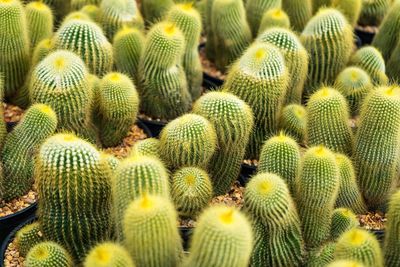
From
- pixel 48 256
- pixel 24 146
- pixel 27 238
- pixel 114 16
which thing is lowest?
pixel 27 238

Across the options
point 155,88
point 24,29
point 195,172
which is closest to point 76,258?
point 195,172

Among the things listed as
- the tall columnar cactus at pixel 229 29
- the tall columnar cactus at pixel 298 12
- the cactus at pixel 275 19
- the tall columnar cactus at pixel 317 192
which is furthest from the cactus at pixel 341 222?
the tall columnar cactus at pixel 298 12

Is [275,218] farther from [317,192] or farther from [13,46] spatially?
[13,46]

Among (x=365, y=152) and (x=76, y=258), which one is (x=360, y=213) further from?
(x=76, y=258)

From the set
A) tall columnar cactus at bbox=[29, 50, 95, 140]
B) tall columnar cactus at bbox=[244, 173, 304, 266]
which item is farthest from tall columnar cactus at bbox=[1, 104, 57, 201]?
tall columnar cactus at bbox=[244, 173, 304, 266]

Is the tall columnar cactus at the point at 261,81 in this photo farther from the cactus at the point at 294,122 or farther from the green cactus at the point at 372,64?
the green cactus at the point at 372,64

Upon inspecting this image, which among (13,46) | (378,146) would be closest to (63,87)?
(13,46)
